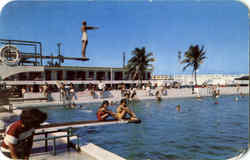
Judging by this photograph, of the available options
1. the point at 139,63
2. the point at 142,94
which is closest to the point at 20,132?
the point at 142,94

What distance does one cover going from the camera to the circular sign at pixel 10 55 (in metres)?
4.34

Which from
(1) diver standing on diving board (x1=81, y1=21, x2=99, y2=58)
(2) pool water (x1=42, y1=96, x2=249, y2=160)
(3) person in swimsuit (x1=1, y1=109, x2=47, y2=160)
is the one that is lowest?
(2) pool water (x1=42, y1=96, x2=249, y2=160)

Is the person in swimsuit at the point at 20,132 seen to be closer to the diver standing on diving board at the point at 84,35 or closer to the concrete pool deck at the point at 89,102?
the concrete pool deck at the point at 89,102

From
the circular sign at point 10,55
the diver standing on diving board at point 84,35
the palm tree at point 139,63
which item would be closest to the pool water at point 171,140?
the diver standing on diving board at point 84,35

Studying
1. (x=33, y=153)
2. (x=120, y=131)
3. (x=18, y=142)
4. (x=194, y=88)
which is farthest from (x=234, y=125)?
(x=194, y=88)

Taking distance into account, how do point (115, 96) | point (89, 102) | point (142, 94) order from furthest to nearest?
point (142, 94) < point (115, 96) < point (89, 102)

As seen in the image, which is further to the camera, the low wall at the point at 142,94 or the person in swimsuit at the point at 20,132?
the low wall at the point at 142,94

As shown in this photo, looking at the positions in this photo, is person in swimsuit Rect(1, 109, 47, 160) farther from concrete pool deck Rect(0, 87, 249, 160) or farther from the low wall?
the low wall

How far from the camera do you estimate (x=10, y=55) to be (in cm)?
445

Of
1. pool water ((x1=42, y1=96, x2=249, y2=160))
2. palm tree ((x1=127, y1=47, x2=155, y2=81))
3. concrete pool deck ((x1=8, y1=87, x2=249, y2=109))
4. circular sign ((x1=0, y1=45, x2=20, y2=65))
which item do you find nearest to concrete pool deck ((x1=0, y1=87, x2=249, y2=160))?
concrete pool deck ((x1=8, y1=87, x2=249, y2=109))

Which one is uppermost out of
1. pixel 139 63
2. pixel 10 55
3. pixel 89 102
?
pixel 139 63

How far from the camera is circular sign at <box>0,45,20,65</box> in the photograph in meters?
4.34

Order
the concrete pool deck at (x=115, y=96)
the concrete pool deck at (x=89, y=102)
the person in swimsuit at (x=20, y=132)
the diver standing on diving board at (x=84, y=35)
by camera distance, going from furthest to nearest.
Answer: the concrete pool deck at (x=115, y=96) → the diver standing on diving board at (x=84, y=35) → the concrete pool deck at (x=89, y=102) → the person in swimsuit at (x=20, y=132)

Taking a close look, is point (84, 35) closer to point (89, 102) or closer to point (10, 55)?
point (10, 55)
